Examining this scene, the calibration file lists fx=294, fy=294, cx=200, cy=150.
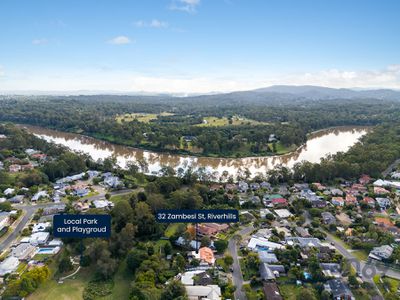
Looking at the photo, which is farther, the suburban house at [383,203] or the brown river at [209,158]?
the brown river at [209,158]

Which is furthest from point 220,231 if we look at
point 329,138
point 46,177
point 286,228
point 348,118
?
point 348,118

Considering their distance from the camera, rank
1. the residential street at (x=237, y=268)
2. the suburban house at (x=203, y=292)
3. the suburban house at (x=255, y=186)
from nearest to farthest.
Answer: the suburban house at (x=203, y=292)
the residential street at (x=237, y=268)
the suburban house at (x=255, y=186)

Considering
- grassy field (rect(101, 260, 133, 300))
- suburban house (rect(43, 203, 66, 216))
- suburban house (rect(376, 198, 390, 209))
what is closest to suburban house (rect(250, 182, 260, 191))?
suburban house (rect(376, 198, 390, 209))

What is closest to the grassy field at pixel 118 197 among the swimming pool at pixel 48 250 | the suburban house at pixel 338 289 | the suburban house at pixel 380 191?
the swimming pool at pixel 48 250

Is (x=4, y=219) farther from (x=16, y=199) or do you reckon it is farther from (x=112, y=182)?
(x=112, y=182)

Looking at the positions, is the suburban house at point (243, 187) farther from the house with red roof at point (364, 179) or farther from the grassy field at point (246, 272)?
the house with red roof at point (364, 179)

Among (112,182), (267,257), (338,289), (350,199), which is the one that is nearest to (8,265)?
(112,182)
